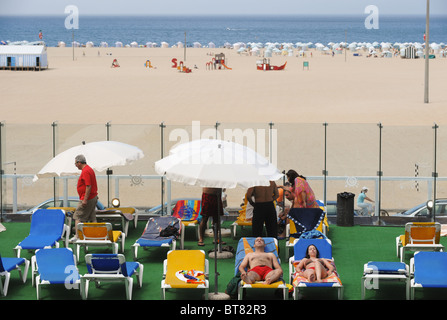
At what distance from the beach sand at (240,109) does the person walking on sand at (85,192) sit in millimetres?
2667

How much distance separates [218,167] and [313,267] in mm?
2222

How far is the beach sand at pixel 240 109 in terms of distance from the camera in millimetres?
16266

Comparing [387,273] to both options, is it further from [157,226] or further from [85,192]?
[85,192]

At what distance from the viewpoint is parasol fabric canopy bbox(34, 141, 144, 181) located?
13.6 metres

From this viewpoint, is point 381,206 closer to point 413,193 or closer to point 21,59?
point 413,193

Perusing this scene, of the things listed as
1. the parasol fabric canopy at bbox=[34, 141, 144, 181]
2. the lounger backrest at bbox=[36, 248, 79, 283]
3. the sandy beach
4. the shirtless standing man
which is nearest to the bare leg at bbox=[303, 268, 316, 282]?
the shirtless standing man

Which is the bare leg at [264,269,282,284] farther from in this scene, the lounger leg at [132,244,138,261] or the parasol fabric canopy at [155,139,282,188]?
the lounger leg at [132,244,138,261]

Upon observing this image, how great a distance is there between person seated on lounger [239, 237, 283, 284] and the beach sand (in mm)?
5473

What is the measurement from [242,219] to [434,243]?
3.49 m

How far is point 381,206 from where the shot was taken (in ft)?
52.3

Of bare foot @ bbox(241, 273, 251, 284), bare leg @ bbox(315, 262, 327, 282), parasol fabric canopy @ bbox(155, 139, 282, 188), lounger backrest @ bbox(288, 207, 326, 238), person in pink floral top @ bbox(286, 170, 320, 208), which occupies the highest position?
parasol fabric canopy @ bbox(155, 139, 282, 188)

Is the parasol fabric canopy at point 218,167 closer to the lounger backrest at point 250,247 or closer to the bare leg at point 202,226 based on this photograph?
the lounger backrest at point 250,247

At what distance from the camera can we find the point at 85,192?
42.8ft
